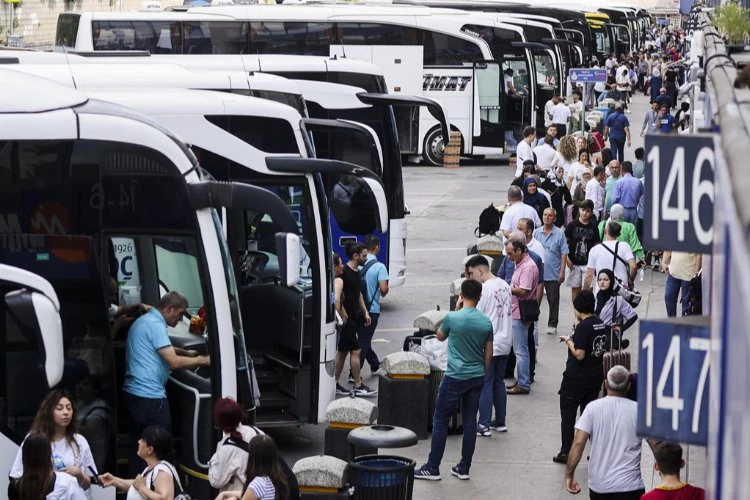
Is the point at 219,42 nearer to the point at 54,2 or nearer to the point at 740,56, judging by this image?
the point at 740,56

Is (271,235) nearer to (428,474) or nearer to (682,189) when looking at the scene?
(428,474)

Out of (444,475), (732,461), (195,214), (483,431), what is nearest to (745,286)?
(732,461)

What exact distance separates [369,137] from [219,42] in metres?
17.4

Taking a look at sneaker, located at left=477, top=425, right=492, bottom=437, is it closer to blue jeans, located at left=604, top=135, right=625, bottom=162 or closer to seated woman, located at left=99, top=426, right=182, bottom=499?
seated woman, located at left=99, top=426, right=182, bottom=499

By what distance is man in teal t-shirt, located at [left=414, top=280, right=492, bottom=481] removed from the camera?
37.4 ft

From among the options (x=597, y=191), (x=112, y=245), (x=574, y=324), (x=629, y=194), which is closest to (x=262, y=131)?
(x=112, y=245)

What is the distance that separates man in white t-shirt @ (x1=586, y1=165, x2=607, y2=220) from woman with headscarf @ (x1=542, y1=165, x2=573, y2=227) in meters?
0.32

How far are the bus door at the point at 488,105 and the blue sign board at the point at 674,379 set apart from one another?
99.7 feet

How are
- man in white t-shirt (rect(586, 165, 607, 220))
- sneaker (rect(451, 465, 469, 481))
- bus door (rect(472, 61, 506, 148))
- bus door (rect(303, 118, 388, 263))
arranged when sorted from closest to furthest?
sneaker (rect(451, 465, 469, 481)) < bus door (rect(303, 118, 388, 263)) < man in white t-shirt (rect(586, 165, 607, 220)) < bus door (rect(472, 61, 506, 148))

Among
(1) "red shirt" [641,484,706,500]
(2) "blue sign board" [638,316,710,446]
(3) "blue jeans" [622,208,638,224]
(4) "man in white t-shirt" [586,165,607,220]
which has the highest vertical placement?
(2) "blue sign board" [638,316,710,446]

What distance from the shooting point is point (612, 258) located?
1545cm

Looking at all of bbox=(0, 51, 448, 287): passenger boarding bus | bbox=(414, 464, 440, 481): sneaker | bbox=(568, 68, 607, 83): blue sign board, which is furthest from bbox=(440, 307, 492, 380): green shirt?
bbox=(568, 68, 607, 83): blue sign board

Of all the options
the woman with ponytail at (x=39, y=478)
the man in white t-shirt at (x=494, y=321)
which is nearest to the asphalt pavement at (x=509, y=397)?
the man in white t-shirt at (x=494, y=321)

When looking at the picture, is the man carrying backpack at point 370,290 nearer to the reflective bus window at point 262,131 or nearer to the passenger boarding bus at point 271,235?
the passenger boarding bus at point 271,235
